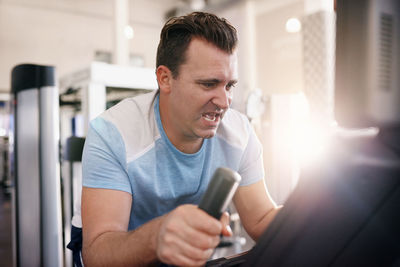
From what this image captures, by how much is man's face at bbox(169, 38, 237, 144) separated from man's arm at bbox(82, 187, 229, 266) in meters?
0.29

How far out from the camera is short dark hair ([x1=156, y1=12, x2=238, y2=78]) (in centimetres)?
97

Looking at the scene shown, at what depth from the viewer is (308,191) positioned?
1.12ft

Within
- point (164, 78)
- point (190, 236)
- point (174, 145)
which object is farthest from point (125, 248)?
point (164, 78)

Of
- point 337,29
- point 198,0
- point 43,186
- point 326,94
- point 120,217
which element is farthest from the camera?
point 198,0

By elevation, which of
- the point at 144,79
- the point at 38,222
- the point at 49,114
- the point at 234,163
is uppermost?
the point at 144,79

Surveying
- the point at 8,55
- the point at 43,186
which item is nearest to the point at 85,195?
the point at 43,186

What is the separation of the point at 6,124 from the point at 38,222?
5.53m

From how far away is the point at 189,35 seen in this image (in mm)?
988

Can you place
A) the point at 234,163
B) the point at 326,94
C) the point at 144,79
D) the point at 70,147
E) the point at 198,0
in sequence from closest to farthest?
the point at 234,163 < the point at 326,94 < the point at 70,147 < the point at 144,79 < the point at 198,0

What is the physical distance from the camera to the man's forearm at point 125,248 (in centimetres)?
56

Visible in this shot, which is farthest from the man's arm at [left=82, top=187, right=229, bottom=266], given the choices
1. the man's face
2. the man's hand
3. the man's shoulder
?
the man's shoulder

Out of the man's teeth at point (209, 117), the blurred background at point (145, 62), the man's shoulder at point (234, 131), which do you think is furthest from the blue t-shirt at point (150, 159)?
the blurred background at point (145, 62)

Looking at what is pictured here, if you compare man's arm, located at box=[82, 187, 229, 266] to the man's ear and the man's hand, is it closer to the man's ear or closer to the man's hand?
the man's hand

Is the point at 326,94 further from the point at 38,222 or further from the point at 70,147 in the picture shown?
the point at 38,222
